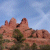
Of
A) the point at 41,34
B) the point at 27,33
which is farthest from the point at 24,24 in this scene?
the point at 41,34

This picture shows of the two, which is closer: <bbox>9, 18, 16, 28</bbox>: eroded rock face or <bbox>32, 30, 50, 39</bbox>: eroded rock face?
<bbox>32, 30, 50, 39</bbox>: eroded rock face

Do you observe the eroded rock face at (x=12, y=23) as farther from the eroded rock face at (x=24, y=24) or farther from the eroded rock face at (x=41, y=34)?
the eroded rock face at (x=41, y=34)

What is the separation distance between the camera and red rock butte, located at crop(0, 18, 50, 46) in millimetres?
24116

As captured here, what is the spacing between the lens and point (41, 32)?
1378 inches

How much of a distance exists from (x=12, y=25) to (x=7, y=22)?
462 centimetres

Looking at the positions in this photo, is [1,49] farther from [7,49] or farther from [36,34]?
[36,34]

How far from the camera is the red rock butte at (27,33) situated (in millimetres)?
24116

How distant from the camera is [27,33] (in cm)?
3819

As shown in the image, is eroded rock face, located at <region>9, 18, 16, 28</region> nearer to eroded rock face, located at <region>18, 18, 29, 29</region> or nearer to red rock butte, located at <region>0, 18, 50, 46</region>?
red rock butte, located at <region>0, 18, 50, 46</region>

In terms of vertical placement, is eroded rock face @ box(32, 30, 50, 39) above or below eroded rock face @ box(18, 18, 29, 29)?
below

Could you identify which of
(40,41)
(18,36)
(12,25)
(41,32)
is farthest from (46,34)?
(12,25)

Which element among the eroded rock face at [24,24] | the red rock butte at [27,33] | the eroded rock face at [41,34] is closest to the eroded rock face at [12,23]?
the red rock butte at [27,33]

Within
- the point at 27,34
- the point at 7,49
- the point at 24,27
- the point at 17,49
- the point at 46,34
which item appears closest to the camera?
the point at 17,49

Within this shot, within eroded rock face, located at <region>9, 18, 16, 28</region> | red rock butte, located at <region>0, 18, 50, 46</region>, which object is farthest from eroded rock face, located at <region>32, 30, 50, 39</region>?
eroded rock face, located at <region>9, 18, 16, 28</region>
